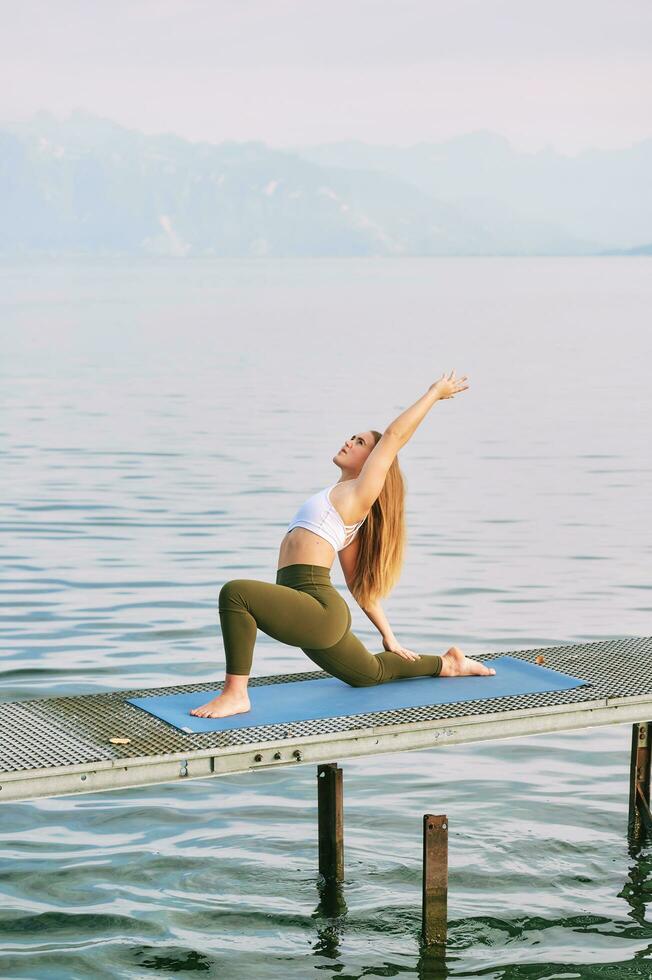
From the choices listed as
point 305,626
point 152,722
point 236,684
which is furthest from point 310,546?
point 152,722

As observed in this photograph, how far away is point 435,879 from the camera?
812 cm

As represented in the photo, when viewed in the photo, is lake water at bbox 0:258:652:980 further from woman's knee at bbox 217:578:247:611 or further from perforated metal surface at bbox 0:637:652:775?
woman's knee at bbox 217:578:247:611

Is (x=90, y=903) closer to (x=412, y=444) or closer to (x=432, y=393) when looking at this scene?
(x=432, y=393)

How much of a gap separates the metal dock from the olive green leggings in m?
0.46

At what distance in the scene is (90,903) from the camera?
896 cm

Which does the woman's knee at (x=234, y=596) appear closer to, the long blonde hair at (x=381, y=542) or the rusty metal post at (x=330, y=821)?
the long blonde hair at (x=381, y=542)

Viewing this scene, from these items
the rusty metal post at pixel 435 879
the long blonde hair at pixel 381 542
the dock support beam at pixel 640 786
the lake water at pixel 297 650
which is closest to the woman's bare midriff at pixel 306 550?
the long blonde hair at pixel 381 542

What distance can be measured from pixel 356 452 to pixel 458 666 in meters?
1.26

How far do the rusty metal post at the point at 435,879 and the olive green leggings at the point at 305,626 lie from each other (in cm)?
89

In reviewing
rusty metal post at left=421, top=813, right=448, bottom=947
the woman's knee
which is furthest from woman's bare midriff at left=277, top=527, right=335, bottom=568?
rusty metal post at left=421, top=813, right=448, bottom=947

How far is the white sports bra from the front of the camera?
8555 millimetres

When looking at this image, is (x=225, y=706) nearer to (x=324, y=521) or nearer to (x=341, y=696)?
(x=341, y=696)

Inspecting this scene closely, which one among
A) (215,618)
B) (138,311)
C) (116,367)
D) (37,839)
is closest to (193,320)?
(138,311)

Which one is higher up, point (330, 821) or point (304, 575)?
point (304, 575)
